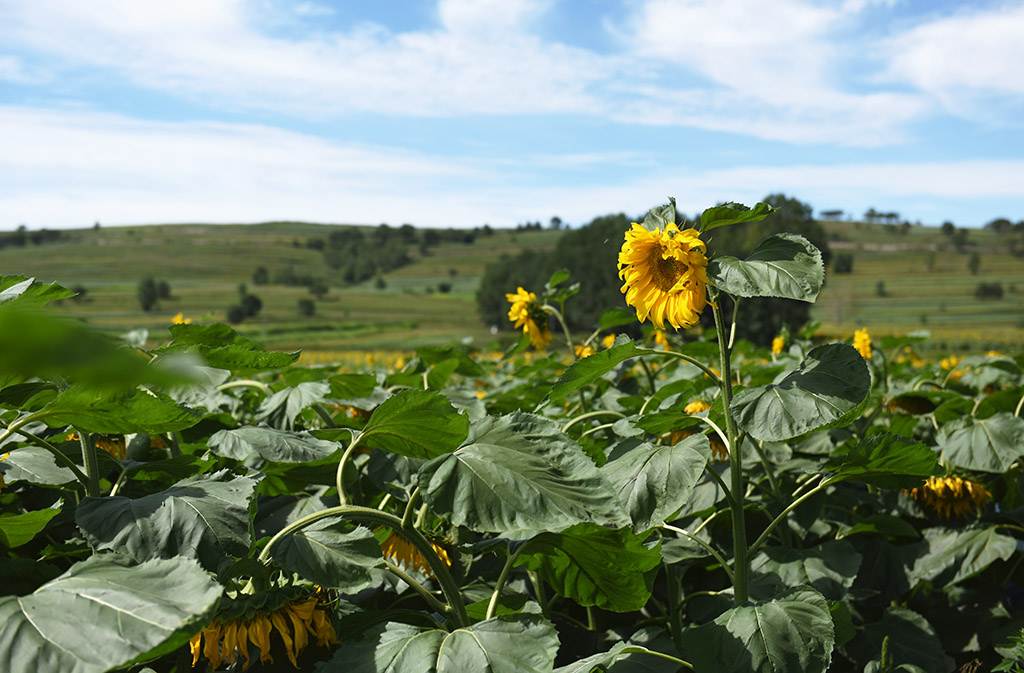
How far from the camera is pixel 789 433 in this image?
1.43m

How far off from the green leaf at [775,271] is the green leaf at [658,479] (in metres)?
0.33

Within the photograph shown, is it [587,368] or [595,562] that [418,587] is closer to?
[595,562]

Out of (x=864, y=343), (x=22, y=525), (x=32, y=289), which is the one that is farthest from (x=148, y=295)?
(x=22, y=525)

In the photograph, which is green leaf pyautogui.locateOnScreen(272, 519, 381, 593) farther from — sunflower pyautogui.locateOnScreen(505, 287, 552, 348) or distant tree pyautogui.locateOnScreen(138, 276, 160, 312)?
distant tree pyautogui.locateOnScreen(138, 276, 160, 312)

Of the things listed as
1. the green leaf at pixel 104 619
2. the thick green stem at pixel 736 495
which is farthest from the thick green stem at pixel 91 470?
the thick green stem at pixel 736 495

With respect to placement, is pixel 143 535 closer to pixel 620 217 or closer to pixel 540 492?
pixel 540 492

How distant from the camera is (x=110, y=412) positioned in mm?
1117

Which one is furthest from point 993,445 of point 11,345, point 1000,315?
point 1000,315

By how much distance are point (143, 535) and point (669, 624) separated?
1349 millimetres

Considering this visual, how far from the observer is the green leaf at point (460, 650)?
102 cm

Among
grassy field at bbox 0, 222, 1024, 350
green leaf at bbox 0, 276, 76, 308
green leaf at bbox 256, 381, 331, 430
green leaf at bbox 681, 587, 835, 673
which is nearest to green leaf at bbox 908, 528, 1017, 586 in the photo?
green leaf at bbox 681, 587, 835, 673

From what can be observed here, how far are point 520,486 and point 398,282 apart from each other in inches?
3948

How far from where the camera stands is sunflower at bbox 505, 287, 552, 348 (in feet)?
11.3

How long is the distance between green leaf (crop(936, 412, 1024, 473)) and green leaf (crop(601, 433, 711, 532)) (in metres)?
1.22
